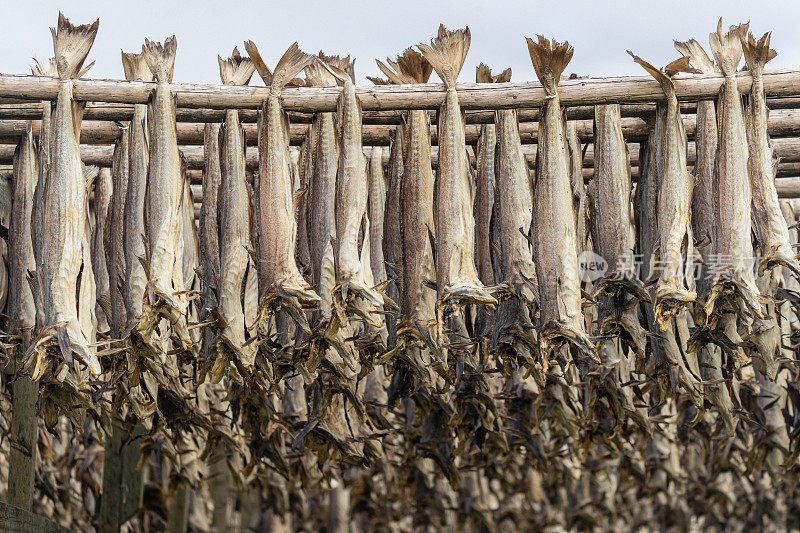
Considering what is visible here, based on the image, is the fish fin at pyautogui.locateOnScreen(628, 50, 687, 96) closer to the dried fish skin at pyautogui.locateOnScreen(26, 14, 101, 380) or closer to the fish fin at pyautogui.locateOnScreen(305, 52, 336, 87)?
the fish fin at pyautogui.locateOnScreen(305, 52, 336, 87)

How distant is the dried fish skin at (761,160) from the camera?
11.0 feet

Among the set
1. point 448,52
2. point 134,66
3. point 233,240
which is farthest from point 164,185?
point 448,52

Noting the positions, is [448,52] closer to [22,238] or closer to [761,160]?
[761,160]

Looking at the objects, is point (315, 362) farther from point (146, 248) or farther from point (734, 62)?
point (734, 62)

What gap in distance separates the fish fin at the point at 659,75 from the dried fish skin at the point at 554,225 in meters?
0.28

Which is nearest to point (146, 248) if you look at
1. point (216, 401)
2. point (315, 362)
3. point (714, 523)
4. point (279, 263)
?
point (279, 263)

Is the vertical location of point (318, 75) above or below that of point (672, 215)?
above

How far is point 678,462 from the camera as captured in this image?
310 inches

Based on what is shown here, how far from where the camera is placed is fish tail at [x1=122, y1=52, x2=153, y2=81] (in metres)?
3.54

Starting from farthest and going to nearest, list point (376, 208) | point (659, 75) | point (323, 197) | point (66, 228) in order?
point (376, 208), point (323, 197), point (659, 75), point (66, 228)

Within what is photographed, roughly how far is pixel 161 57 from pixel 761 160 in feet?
8.40

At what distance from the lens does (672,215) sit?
3406 millimetres

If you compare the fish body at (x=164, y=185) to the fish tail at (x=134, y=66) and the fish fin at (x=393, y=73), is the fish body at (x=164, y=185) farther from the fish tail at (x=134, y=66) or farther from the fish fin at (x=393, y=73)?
the fish fin at (x=393, y=73)

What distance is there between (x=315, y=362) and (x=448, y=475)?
2147 mm
